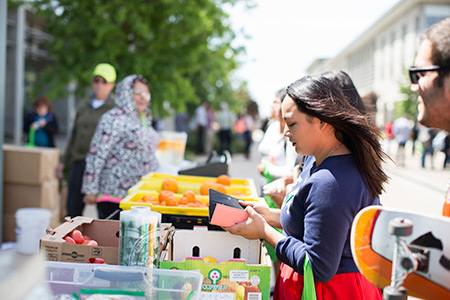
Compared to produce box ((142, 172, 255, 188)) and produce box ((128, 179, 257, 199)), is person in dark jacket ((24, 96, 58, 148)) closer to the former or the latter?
produce box ((142, 172, 255, 188))

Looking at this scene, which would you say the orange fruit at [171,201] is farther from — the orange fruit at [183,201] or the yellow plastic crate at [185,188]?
the yellow plastic crate at [185,188]

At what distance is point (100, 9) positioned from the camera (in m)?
8.08

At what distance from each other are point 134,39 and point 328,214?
8.14 m

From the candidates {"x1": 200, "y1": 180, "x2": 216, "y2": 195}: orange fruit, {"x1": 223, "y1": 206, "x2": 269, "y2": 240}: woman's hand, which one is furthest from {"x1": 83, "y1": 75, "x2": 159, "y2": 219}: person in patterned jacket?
{"x1": 223, "y1": 206, "x2": 269, "y2": 240}: woman's hand

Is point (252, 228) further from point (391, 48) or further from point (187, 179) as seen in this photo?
point (391, 48)

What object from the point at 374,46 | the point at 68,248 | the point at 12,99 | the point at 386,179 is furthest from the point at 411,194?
the point at 374,46

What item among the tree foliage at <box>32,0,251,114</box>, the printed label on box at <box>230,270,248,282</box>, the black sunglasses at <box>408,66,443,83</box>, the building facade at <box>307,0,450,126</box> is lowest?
the printed label on box at <box>230,270,248,282</box>

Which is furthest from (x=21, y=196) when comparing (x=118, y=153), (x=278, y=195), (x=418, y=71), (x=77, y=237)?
(x=418, y=71)

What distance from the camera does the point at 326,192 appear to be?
190cm

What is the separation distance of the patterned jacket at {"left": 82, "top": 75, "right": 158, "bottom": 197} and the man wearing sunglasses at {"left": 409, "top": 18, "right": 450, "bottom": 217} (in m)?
2.84

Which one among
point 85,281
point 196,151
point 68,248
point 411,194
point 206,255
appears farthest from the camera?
point 196,151

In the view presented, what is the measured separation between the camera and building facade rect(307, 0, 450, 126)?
3531 centimetres

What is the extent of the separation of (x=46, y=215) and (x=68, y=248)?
3.61 meters

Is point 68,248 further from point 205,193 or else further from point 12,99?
point 12,99
